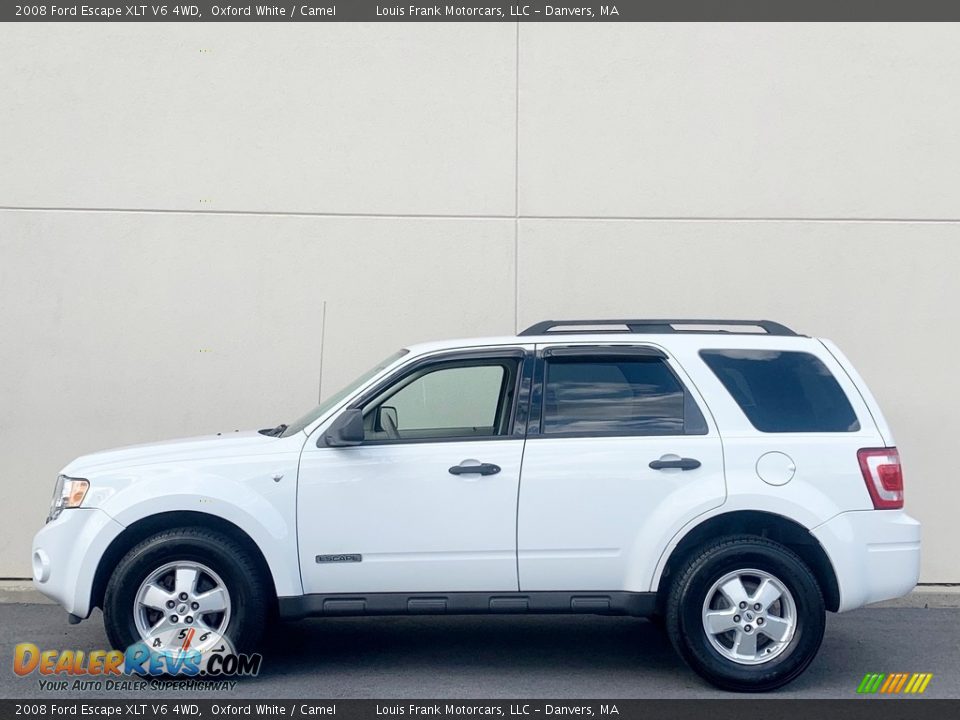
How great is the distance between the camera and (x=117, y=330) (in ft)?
30.3

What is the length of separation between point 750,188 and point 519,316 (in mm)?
2156

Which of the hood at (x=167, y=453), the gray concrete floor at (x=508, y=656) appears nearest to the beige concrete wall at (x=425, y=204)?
the gray concrete floor at (x=508, y=656)

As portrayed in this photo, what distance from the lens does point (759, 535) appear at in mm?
6375

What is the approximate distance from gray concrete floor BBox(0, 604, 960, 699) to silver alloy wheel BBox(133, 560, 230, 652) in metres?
0.30

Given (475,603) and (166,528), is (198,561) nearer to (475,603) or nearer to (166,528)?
(166,528)

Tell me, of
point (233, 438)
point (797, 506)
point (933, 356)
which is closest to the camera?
point (797, 506)

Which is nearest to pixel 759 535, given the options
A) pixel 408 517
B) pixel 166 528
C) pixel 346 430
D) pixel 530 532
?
pixel 530 532

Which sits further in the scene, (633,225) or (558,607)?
(633,225)

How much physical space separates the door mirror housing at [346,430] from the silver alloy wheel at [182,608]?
97 centimetres

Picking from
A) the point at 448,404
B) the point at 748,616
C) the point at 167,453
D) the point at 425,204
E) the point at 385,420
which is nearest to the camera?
the point at 748,616

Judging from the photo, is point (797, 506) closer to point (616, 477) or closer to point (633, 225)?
point (616, 477)

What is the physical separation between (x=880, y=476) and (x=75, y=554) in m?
4.41

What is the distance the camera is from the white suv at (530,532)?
616 centimetres

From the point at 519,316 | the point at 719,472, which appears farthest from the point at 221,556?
the point at 519,316
